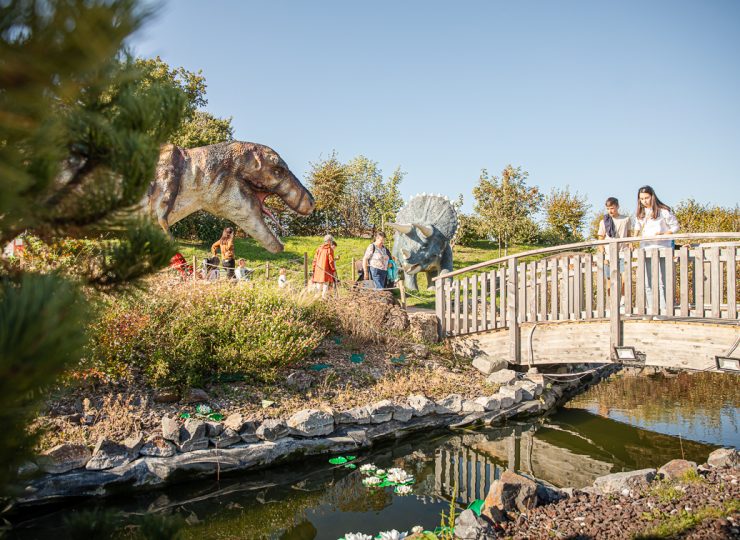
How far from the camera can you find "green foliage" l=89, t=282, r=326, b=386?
22.7 ft

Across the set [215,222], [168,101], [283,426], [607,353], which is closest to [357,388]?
[283,426]

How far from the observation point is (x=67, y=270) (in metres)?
1.97

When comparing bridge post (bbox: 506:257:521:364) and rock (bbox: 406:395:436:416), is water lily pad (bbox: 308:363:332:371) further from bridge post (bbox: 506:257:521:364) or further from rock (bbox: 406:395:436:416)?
bridge post (bbox: 506:257:521:364)

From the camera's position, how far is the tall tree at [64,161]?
1.34 meters

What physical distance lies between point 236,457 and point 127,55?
529 cm

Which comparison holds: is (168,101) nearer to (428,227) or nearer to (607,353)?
(607,353)

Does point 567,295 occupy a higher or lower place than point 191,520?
higher

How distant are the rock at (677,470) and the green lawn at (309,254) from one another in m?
9.08

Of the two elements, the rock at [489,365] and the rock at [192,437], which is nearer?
the rock at [192,437]

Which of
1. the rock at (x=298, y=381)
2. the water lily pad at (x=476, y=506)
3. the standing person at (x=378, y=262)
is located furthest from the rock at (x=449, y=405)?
the standing person at (x=378, y=262)

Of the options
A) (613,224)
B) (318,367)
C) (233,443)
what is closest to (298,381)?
(318,367)

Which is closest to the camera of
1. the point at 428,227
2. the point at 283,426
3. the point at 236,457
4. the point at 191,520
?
the point at 191,520

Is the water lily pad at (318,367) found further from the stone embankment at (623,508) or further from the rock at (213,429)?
the stone embankment at (623,508)

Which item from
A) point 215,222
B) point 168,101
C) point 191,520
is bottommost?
point 191,520
